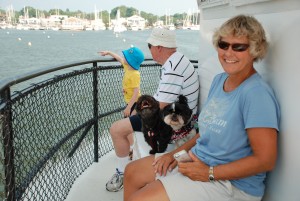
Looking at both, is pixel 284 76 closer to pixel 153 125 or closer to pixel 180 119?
pixel 180 119

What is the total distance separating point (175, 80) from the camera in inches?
115

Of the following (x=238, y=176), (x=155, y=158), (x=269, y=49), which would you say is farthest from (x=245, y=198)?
(x=269, y=49)

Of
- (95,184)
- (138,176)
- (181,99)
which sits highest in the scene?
(181,99)

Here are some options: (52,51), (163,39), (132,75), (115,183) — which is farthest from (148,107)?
(52,51)

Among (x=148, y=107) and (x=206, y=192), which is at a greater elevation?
(x=148, y=107)

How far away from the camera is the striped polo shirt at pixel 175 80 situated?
292cm

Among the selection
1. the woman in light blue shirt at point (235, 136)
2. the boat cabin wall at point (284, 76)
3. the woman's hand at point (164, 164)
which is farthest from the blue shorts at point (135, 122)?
the boat cabin wall at point (284, 76)

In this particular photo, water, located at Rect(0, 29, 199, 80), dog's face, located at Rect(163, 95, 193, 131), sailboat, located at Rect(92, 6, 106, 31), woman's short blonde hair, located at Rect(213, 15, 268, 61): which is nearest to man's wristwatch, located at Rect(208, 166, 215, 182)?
woman's short blonde hair, located at Rect(213, 15, 268, 61)

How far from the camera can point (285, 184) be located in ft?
6.22

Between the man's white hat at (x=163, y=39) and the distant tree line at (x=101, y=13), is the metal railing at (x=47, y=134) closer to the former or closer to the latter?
the man's white hat at (x=163, y=39)

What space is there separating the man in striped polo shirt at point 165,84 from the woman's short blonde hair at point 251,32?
0.98 m

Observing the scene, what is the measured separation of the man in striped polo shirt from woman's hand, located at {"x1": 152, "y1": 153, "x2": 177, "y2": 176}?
2.15 ft

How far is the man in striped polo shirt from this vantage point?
292 centimetres

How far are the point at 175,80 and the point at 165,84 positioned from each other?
0.09 meters
